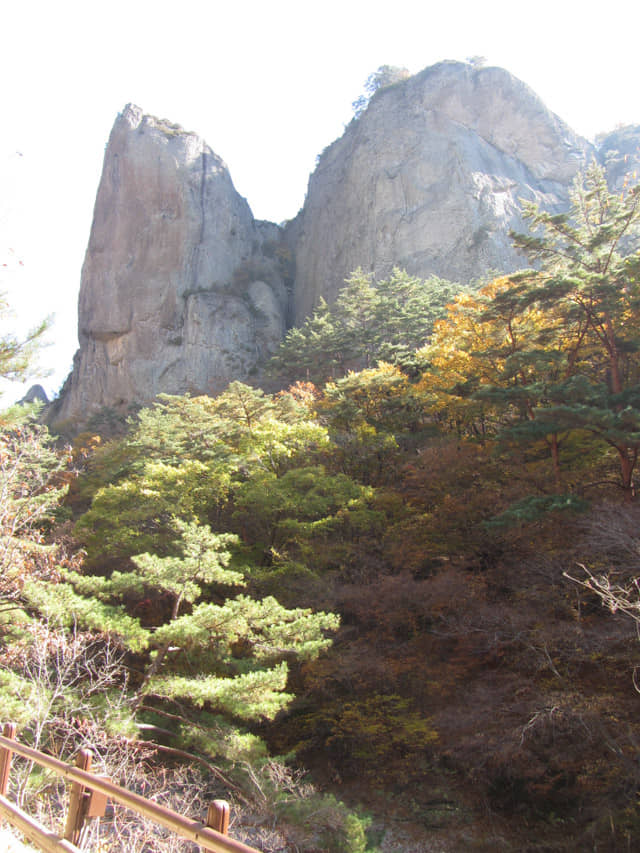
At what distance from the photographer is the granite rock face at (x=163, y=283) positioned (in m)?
35.8

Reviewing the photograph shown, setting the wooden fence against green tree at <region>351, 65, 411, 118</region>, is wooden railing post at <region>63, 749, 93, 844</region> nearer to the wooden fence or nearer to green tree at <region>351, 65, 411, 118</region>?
the wooden fence

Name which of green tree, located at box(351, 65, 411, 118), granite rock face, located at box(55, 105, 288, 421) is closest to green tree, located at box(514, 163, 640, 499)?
granite rock face, located at box(55, 105, 288, 421)

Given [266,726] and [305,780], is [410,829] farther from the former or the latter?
[266,726]

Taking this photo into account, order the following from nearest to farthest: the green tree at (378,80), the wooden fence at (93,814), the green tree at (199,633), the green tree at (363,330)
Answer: the wooden fence at (93,814) → the green tree at (199,633) → the green tree at (363,330) → the green tree at (378,80)

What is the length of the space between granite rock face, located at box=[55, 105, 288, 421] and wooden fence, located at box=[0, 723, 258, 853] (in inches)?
1236

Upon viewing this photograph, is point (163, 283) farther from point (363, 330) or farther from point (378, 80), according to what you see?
point (378, 80)

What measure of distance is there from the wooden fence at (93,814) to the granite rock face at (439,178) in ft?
112

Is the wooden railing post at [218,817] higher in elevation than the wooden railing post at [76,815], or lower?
higher

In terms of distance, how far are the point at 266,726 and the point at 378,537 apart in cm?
466

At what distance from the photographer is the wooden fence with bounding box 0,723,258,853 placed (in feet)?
6.20

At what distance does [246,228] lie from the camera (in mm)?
43219

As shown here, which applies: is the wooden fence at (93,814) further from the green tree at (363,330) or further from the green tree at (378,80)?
the green tree at (378,80)

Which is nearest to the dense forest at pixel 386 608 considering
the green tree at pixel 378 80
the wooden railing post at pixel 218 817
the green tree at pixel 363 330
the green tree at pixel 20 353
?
the green tree at pixel 20 353

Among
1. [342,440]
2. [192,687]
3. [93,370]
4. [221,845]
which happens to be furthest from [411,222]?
[221,845]
